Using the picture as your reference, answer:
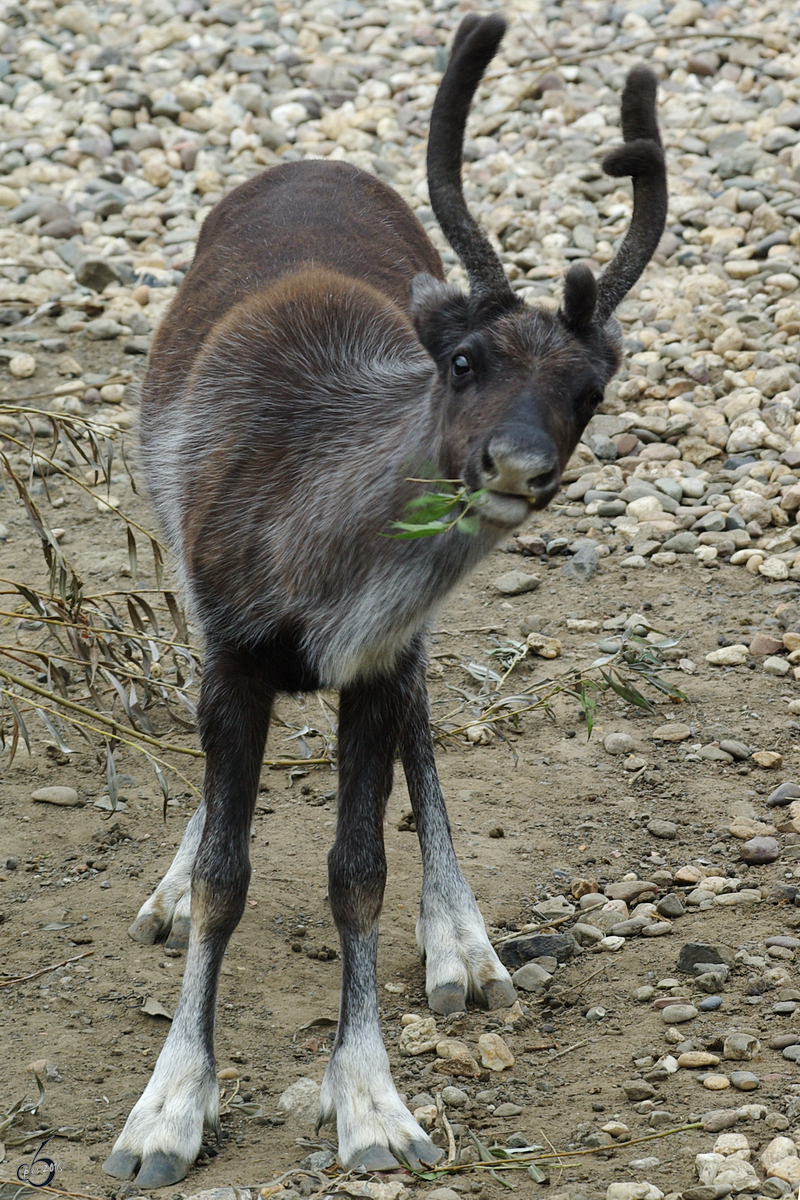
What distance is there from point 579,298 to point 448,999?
8.08ft

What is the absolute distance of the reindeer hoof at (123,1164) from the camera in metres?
3.97

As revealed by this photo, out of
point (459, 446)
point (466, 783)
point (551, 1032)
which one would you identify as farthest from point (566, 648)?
point (459, 446)

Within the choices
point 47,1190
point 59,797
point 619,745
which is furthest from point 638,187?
point 59,797

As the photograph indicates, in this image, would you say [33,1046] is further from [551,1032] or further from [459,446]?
[459,446]

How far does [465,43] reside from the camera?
4012 mm

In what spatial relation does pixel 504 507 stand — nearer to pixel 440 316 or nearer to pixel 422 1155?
pixel 440 316

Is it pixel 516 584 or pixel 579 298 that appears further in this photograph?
pixel 516 584

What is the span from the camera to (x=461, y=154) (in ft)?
13.0

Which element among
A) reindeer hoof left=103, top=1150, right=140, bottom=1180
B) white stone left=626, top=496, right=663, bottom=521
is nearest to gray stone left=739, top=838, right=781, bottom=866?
reindeer hoof left=103, top=1150, right=140, bottom=1180

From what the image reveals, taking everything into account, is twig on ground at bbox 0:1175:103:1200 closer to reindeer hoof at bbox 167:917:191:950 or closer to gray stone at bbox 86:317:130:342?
reindeer hoof at bbox 167:917:191:950

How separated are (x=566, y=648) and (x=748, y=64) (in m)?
7.10

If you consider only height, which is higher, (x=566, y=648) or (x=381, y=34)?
(x=381, y=34)

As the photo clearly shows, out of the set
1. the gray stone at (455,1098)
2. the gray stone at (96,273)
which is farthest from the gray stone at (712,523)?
the gray stone at (96,273)

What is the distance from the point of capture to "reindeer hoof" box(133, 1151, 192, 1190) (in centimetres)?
392
